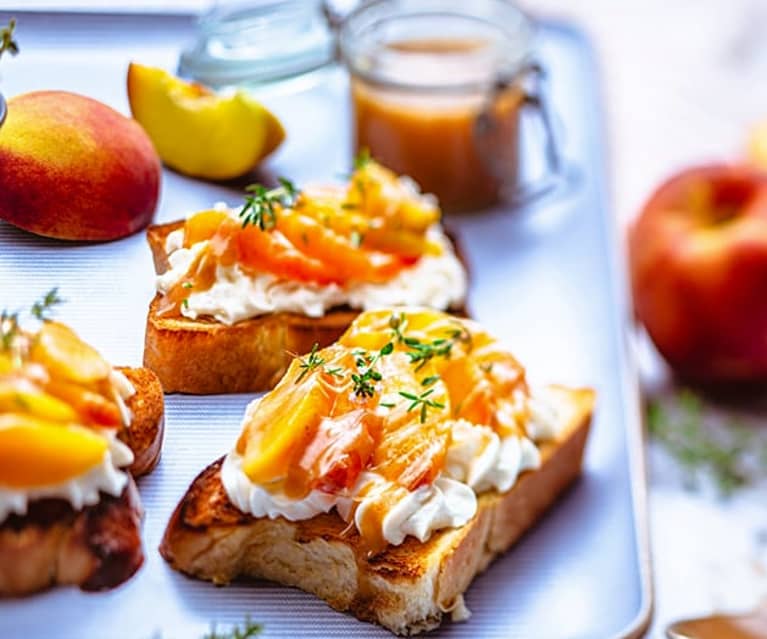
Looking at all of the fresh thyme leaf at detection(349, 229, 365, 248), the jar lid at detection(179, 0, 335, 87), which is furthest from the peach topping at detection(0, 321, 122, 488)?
the jar lid at detection(179, 0, 335, 87)

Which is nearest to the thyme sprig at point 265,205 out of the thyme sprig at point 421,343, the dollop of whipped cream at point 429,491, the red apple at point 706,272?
the thyme sprig at point 421,343

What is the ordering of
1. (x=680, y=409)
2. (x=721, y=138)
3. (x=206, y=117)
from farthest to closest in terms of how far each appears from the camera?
(x=721, y=138) → (x=680, y=409) → (x=206, y=117)

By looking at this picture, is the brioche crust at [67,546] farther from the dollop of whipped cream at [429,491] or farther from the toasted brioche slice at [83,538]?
the dollop of whipped cream at [429,491]

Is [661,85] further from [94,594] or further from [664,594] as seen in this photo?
[94,594]

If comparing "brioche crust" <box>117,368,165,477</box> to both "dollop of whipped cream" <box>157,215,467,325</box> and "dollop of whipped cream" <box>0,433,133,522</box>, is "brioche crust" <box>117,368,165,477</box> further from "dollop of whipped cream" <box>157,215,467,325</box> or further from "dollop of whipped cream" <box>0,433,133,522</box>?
"dollop of whipped cream" <box>157,215,467,325</box>

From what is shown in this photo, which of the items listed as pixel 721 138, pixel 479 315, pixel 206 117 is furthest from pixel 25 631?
pixel 721 138

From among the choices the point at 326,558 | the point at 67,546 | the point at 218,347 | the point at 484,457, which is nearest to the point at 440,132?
the point at 484,457
